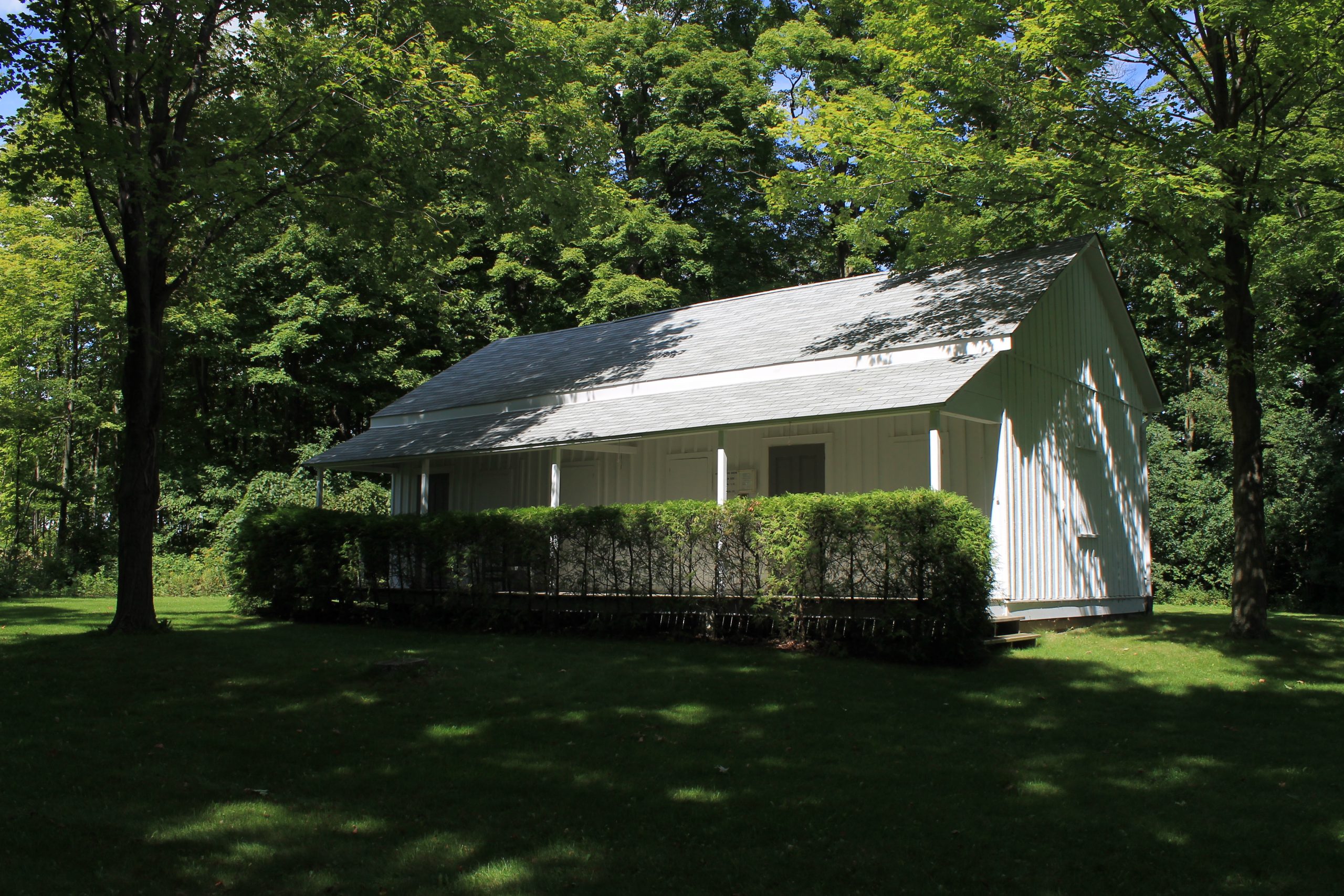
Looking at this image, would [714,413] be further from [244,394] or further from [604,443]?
[244,394]

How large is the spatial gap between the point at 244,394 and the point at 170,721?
1021 inches

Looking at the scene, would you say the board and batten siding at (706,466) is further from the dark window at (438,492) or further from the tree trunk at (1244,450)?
the tree trunk at (1244,450)

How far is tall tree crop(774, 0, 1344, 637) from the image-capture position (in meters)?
12.0

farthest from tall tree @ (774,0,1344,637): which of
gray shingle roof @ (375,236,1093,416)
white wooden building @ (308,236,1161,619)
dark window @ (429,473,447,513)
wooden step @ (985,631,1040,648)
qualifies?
dark window @ (429,473,447,513)

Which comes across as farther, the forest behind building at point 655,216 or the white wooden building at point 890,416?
the white wooden building at point 890,416

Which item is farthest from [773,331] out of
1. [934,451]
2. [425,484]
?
[425,484]

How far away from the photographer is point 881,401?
12.3 meters

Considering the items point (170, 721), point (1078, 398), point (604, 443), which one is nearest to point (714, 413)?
point (604, 443)

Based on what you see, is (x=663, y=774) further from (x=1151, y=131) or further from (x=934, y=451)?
(x=1151, y=131)

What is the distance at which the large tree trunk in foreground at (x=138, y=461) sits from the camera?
12.4m

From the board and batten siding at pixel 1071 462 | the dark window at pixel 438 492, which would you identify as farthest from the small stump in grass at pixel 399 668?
the dark window at pixel 438 492

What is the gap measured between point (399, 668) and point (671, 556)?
14.0 feet

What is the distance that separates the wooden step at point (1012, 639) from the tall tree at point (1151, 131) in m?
2.50

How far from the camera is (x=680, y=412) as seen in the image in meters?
15.0
